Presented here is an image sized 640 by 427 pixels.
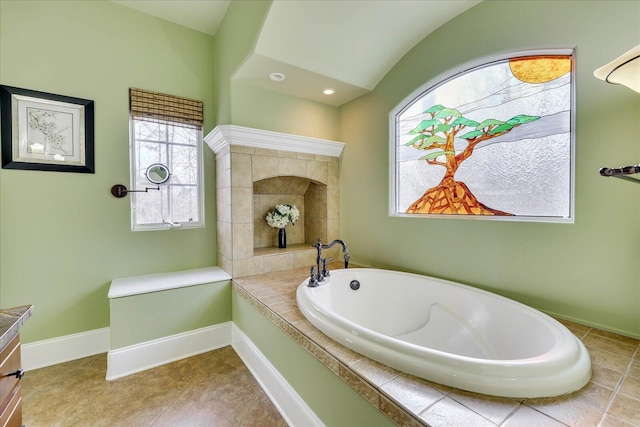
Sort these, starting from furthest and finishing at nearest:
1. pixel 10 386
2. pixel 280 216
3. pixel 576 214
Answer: pixel 280 216, pixel 576 214, pixel 10 386

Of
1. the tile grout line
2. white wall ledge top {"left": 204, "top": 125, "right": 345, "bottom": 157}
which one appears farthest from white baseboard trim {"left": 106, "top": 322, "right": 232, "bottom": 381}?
the tile grout line

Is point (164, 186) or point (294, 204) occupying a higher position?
point (164, 186)

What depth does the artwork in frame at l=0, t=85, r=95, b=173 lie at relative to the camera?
202cm

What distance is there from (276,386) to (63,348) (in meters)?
1.89

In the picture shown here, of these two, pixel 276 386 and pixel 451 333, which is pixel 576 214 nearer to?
pixel 451 333

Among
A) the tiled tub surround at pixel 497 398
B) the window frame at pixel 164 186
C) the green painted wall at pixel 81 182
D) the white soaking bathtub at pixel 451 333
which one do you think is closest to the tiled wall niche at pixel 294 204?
the window frame at pixel 164 186

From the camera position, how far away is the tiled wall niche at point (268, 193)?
2.48 m

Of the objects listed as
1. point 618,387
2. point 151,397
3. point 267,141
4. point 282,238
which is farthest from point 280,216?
point 618,387

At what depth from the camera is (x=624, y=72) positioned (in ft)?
3.56

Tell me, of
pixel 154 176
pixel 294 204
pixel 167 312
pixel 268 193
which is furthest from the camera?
pixel 294 204

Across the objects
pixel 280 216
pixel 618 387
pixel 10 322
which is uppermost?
pixel 280 216

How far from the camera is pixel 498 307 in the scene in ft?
5.23

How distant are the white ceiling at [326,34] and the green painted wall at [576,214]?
185 mm

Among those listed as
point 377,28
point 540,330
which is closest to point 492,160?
point 540,330
